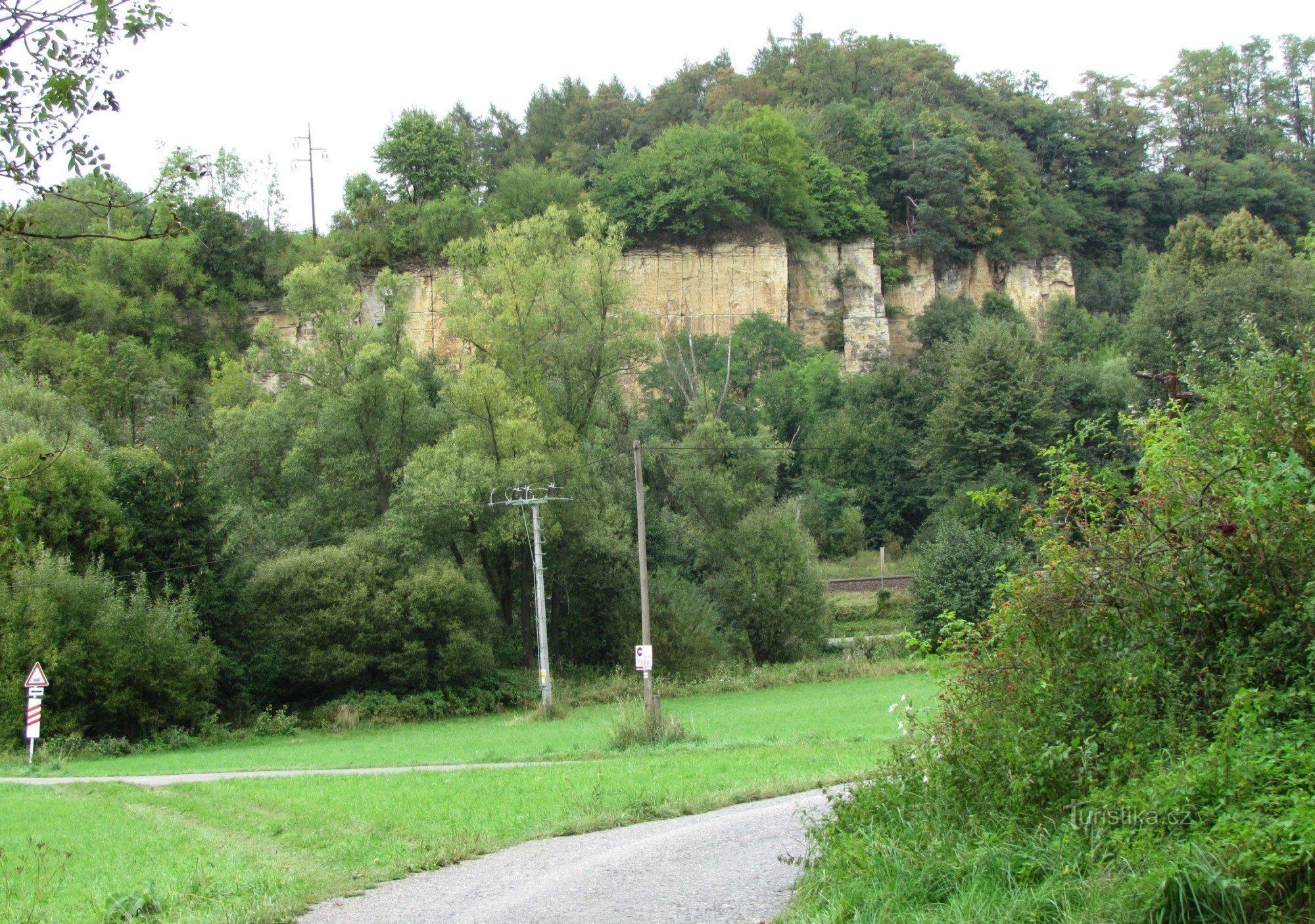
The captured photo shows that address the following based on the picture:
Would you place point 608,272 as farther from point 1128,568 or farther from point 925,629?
point 1128,568

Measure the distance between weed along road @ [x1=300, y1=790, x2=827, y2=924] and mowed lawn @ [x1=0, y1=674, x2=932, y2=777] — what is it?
11904 mm

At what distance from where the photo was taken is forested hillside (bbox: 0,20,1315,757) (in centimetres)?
3328

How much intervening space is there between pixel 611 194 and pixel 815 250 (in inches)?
564

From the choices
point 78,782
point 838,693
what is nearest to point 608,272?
point 838,693

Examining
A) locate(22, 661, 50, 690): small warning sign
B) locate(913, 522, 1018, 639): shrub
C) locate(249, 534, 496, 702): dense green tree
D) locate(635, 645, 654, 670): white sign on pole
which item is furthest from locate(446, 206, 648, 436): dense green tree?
locate(22, 661, 50, 690): small warning sign

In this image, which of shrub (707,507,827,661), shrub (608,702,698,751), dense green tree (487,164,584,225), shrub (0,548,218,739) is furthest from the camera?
dense green tree (487,164,584,225)

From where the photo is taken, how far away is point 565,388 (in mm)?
43125

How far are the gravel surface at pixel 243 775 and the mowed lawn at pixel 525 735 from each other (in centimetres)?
61

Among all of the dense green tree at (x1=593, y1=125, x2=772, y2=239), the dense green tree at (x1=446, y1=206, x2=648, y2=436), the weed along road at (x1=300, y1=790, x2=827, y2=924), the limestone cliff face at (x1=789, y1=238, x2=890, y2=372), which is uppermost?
the dense green tree at (x1=593, y1=125, x2=772, y2=239)

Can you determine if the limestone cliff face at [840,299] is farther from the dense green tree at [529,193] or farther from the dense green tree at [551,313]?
the dense green tree at [551,313]

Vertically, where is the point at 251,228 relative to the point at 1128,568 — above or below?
above

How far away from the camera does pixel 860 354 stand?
76938mm

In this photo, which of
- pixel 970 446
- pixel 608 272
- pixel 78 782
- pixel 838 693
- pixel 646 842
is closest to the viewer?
pixel 646 842

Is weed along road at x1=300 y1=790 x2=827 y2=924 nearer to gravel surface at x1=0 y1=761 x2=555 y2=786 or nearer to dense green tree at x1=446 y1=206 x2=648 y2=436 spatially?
gravel surface at x1=0 y1=761 x2=555 y2=786
